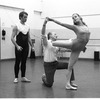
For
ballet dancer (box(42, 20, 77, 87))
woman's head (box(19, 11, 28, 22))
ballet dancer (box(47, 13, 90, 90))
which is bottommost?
ballet dancer (box(42, 20, 77, 87))

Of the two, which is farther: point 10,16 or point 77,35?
point 10,16

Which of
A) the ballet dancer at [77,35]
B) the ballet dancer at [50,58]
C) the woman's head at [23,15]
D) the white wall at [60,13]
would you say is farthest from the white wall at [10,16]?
the ballet dancer at [77,35]

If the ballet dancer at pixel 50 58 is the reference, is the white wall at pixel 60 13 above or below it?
above

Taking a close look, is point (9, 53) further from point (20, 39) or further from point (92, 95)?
point (92, 95)

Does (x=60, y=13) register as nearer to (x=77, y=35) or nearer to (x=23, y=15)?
(x=23, y=15)

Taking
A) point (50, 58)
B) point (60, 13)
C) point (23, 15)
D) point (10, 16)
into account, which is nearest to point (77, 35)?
point (50, 58)

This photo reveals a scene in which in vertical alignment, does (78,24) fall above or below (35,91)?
above

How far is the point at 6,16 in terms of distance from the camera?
9.12 meters

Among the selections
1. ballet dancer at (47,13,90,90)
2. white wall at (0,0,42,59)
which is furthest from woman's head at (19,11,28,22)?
white wall at (0,0,42,59)

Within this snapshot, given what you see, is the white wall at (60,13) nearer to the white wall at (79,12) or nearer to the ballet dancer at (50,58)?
the white wall at (79,12)

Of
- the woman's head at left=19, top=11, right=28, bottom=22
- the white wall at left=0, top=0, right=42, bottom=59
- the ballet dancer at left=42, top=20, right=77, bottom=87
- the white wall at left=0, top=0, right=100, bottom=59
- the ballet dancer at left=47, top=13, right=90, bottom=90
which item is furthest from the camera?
the white wall at left=0, top=0, right=100, bottom=59

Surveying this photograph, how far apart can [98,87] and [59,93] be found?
0.90 m

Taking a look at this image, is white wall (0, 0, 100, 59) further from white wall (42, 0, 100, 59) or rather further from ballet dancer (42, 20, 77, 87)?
ballet dancer (42, 20, 77, 87)

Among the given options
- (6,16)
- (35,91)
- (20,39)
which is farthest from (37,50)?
(35,91)
